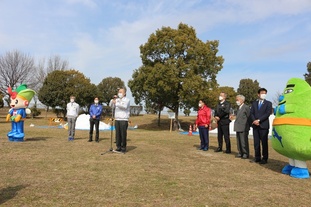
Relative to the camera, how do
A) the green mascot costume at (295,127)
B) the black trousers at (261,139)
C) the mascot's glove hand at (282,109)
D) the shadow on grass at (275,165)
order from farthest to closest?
the black trousers at (261,139), the shadow on grass at (275,165), the mascot's glove hand at (282,109), the green mascot costume at (295,127)

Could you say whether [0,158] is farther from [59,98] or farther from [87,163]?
[59,98]

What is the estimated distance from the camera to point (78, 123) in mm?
22438

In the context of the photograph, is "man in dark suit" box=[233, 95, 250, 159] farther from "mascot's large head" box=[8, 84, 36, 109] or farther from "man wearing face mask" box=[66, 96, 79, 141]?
"mascot's large head" box=[8, 84, 36, 109]

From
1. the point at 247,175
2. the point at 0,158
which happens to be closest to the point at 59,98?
the point at 0,158

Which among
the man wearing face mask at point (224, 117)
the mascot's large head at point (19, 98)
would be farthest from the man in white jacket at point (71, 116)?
the man wearing face mask at point (224, 117)

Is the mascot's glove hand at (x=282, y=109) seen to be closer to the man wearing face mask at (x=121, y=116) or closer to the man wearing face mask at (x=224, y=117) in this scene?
the man wearing face mask at (x=224, y=117)

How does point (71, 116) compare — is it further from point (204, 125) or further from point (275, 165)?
point (275, 165)

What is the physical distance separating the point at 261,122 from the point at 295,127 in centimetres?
184

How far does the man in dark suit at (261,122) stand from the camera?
8055 millimetres

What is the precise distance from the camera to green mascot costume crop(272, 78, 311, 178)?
6.14m

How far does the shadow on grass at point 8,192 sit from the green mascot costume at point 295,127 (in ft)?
18.1

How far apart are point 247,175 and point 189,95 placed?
19.2 metres

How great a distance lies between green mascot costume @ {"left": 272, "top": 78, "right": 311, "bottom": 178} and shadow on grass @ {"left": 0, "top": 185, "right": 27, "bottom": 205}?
218 inches

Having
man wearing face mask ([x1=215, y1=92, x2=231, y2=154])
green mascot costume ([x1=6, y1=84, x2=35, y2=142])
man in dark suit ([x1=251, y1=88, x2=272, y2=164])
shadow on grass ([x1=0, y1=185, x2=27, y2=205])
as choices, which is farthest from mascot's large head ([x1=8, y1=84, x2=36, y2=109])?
man in dark suit ([x1=251, y1=88, x2=272, y2=164])
